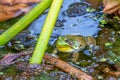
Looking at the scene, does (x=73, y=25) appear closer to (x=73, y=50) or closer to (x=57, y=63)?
(x=73, y=50)

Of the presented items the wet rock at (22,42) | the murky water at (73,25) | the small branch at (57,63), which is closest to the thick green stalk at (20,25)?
the small branch at (57,63)

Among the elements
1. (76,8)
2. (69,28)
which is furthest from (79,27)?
(76,8)

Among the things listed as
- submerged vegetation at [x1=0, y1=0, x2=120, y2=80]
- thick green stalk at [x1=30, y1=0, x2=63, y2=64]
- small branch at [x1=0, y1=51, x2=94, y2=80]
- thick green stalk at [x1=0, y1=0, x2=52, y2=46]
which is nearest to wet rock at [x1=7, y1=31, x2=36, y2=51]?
submerged vegetation at [x1=0, y1=0, x2=120, y2=80]

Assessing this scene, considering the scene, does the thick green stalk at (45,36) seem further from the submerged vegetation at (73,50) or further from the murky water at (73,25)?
the murky water at (73,25)

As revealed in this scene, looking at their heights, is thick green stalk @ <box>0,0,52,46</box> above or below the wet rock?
above

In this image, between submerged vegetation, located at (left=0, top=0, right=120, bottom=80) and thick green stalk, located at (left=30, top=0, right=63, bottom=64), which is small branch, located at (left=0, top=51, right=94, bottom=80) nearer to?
submerged vegetation, located at (left=0, top=0, right=120, bottom=80)

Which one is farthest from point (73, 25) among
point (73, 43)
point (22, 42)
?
point (22, 42)

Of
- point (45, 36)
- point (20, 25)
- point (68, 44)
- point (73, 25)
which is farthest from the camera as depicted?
point (73, 25)
